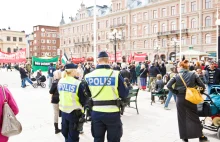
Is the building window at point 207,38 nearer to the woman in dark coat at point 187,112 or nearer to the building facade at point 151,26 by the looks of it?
the building facade at point 151,26

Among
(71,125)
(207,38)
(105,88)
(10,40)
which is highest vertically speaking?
(10,40)

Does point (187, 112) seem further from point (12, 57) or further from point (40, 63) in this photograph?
point (12, 57)

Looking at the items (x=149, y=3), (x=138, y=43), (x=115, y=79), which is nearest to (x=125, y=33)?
(x=138, y=43)

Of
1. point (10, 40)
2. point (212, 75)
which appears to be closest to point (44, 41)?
point (10, 40)

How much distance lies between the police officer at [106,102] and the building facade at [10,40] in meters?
81.9

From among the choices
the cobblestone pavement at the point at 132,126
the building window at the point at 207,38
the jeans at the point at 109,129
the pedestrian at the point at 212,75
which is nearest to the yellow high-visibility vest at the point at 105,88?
the jeans at the point at 109,129

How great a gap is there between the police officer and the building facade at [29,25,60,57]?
276 ft

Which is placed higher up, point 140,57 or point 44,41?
point 44,41

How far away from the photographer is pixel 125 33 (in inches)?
2108

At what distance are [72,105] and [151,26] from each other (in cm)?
4588

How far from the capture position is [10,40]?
83.8 metres

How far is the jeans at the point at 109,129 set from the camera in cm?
374

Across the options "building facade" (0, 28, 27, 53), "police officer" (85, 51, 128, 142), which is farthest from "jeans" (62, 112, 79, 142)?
"building facade" (0, 28, 27, 53)

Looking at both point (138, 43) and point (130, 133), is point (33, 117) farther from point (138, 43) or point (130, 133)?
point (138, 43)
